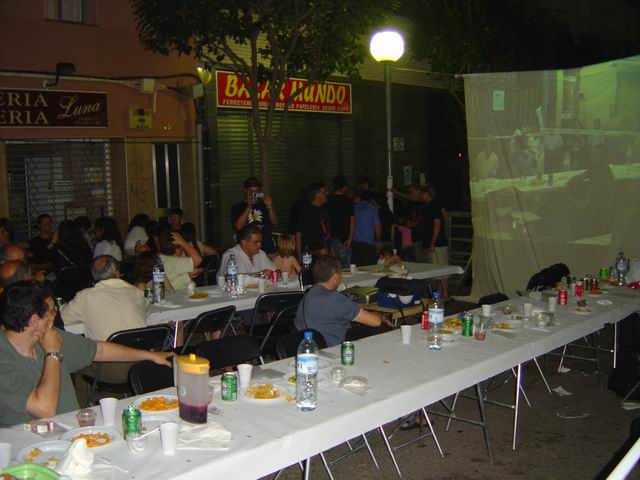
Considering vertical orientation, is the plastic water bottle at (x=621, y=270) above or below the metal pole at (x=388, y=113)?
below

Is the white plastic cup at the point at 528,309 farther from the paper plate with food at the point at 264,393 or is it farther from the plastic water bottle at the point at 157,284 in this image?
the plastic water bottle at the point at 157,284

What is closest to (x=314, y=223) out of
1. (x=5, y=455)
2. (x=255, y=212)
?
(x=255, y=212)

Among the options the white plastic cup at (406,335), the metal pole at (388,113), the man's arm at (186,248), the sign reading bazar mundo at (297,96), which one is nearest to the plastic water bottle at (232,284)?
the man's arm at (186,248)

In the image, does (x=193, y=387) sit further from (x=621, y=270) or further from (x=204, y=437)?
(x=621, y=270)

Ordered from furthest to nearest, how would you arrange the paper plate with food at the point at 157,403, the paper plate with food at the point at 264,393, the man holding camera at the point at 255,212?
1. the man holding camera at the point at 255,212
2. the paper plate with food at the point at 264,393
3. the paper plate with food at the point at 157,403

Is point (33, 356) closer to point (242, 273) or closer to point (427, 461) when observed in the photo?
point (427, 461)

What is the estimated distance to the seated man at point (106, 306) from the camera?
5586 mm

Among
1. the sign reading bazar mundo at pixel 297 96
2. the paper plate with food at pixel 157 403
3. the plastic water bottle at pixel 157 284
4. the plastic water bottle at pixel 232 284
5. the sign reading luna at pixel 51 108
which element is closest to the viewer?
the paper plate with food at pixel 157 403

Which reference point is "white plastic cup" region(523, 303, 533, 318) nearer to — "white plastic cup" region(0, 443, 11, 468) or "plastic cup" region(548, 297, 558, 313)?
"plastic cup" region(548, 297, 558, 313)

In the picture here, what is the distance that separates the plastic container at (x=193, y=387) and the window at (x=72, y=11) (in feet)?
29.9

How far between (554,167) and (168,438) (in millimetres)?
7294

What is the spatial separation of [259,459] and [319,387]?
0.85 meters

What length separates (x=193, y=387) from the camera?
3.40 meters

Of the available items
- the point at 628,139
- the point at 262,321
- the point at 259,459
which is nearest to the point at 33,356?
the point at 259,459
